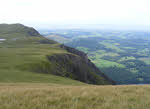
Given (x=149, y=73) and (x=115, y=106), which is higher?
(x=115, y=106)

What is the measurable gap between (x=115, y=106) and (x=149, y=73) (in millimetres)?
174664

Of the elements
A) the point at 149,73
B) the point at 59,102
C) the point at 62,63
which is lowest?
the point at 149,73

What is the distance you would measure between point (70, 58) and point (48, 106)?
66848 mm

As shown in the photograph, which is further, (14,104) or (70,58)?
(70,58)

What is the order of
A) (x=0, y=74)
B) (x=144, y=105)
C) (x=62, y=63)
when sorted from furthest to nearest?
(x=62, y=63) → (x=0, y=74) → (x=144, y=105)

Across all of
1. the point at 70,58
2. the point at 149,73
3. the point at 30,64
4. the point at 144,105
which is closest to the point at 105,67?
the point at 149,73

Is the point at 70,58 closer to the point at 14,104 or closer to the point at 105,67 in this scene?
the point at 14,104

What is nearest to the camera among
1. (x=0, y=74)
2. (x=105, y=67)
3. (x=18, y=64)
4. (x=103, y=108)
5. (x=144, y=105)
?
(x=103, y=108)

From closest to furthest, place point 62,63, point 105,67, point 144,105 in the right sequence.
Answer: point 144,105 → point 62,63 → point 105,67

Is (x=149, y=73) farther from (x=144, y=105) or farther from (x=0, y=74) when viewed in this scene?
(x=144, y=105)

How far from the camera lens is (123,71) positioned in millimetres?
165625

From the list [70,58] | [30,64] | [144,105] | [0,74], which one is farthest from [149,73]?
[144,105]

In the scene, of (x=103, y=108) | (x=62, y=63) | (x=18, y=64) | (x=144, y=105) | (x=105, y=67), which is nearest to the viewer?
(x=103, y=108)

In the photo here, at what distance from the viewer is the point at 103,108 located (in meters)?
7.58
